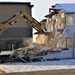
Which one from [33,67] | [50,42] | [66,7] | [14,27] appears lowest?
[33,67]

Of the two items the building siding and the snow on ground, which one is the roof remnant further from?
the building siding

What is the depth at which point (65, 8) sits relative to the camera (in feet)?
92.1

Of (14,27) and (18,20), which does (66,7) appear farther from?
(14,27)

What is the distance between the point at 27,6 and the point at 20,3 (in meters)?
1.23

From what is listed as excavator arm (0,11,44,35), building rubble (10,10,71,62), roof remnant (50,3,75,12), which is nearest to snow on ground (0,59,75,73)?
building rubble (10,10,71,62)

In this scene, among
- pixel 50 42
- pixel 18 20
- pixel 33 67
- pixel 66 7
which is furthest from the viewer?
pixel 18 20

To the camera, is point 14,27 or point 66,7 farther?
point 14,27

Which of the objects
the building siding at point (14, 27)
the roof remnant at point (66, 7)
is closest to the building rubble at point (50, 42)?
the roof remnant at point (66, 7)

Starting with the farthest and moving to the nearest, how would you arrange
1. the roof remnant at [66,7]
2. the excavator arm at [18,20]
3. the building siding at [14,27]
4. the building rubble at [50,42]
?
the building siding at [14,27]
the roof remnant at [66,7]
the excavator arm at [18,20]
the building rubble at [50,42]

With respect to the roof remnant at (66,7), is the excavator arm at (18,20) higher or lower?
lower

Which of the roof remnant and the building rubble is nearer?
the building rubble

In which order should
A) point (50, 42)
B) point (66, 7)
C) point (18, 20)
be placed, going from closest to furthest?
point (50, 42)
point (66, 7)
point (18, 20)

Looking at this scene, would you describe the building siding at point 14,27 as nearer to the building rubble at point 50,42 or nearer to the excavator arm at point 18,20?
the building rubble at point 50,42

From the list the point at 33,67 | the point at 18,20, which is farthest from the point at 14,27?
the point at 33,67
